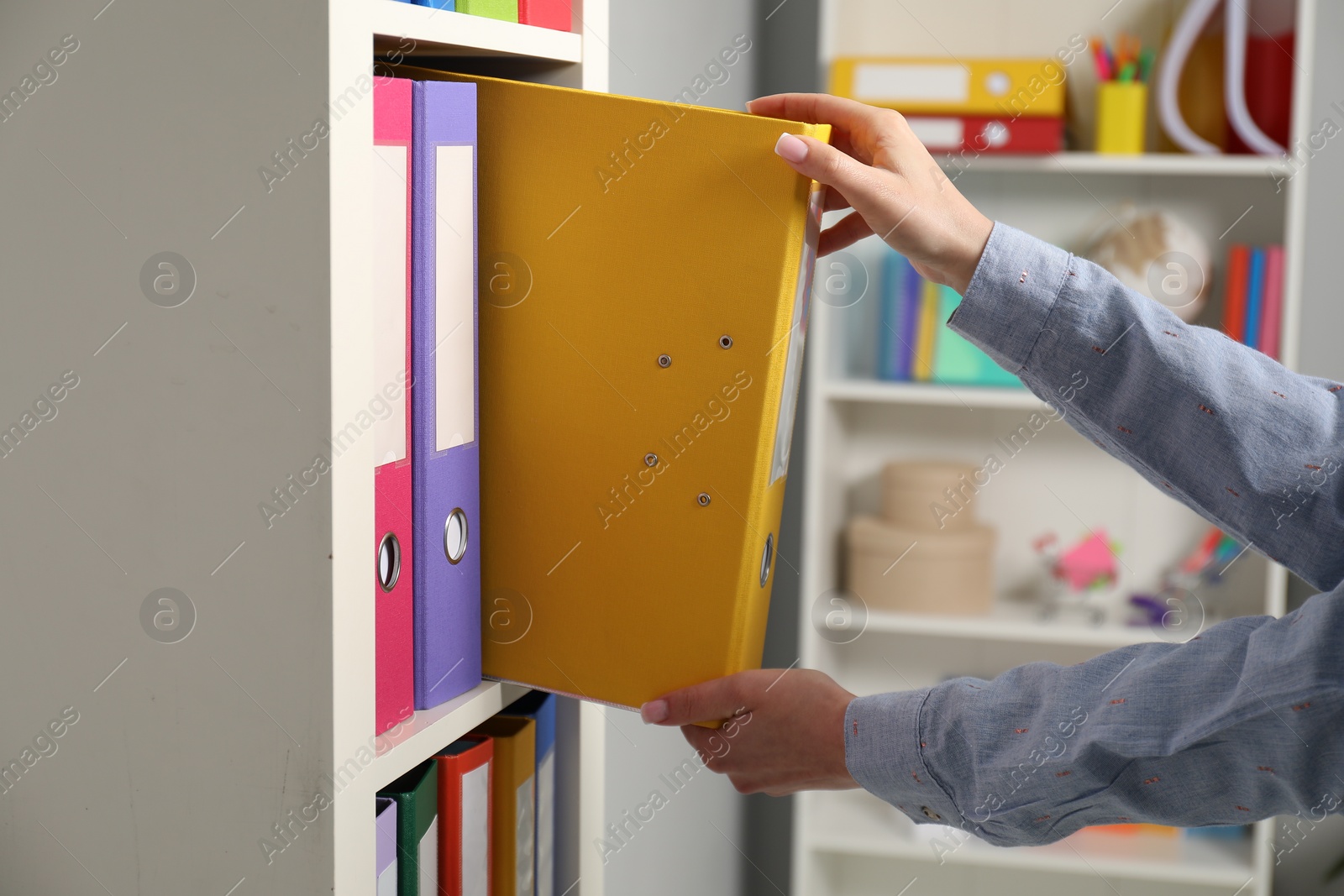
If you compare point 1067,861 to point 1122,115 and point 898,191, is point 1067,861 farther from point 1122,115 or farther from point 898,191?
point 898,191

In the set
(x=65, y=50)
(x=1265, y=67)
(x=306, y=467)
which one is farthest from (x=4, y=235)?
(x=1265, y=67)

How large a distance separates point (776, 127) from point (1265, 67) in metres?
1.48

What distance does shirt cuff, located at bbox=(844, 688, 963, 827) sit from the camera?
2.58 ft

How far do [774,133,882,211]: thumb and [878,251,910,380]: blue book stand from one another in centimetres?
121

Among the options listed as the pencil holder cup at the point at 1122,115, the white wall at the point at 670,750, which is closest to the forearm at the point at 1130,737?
the white wall at the point at 670,750

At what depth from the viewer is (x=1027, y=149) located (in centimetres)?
170

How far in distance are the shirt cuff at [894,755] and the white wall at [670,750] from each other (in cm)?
60

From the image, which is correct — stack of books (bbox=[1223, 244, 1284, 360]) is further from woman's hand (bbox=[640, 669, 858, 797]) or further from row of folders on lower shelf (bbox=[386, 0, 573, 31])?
row of folders on lower shelf (bbox=[386, 0, 573, 31])

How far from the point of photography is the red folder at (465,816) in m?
0.66

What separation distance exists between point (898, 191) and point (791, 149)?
0.54 feet

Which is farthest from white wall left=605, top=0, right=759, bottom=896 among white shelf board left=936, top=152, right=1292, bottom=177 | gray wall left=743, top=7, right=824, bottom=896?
white shelf board left=936, top=152, right=1292, bottom=177

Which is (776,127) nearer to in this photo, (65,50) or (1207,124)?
(65,50)

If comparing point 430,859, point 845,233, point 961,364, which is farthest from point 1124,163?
point 430,859

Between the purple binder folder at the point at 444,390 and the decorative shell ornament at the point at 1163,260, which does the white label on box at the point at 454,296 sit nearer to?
the purple binder folder at the point at 444,390
